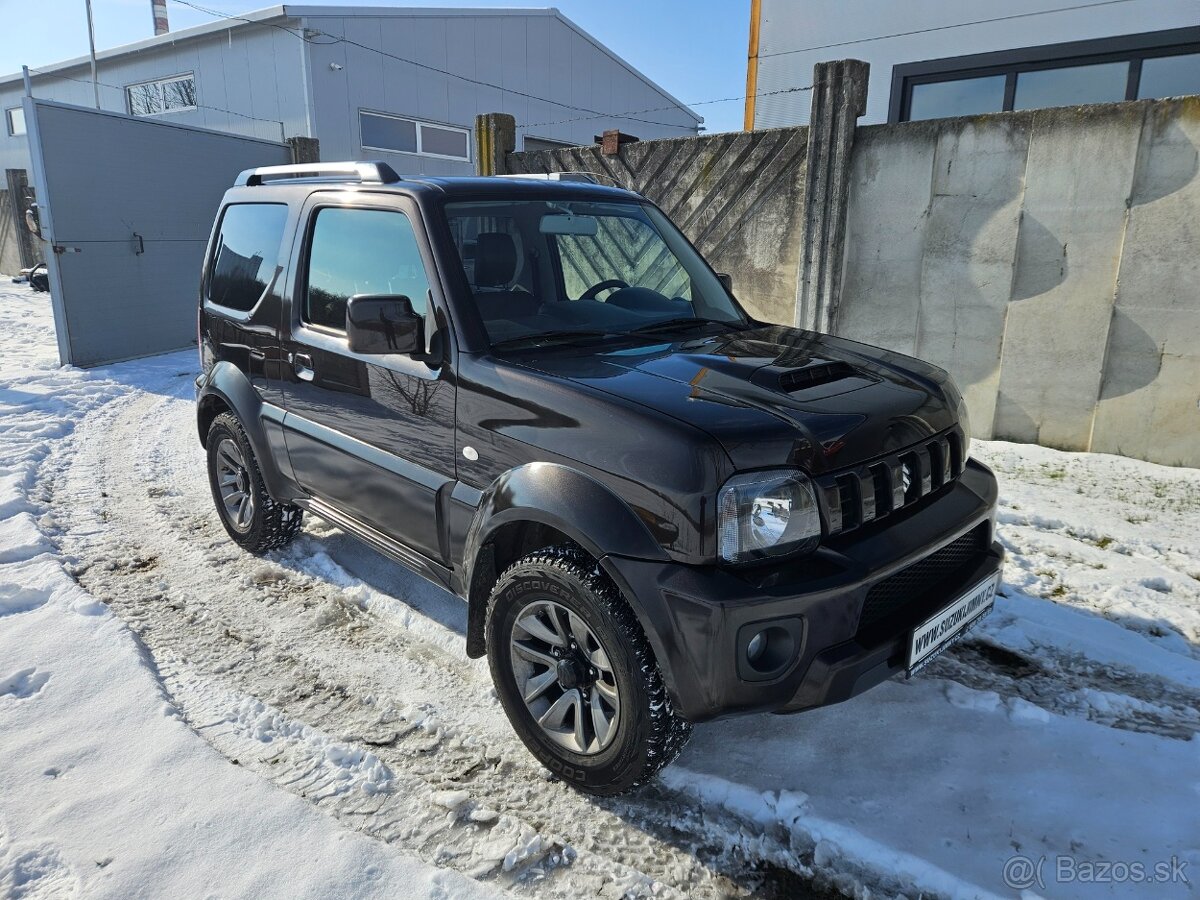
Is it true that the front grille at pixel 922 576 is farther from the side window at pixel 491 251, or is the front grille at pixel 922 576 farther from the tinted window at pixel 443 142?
the tinted window at pixel 443 142

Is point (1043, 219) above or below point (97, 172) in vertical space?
below

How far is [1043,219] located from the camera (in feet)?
17.8

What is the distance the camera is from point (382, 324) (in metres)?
2.80

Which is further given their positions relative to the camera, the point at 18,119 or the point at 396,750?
the point at 18,119

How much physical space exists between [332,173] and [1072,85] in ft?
27.3

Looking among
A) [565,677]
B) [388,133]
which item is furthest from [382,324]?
[388,133]

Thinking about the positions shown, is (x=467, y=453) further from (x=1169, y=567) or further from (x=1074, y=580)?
(x=1169, y=567)

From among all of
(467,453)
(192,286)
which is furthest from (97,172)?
(467,453)

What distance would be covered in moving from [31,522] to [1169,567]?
636 centimetres

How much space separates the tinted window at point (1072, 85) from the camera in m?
8.23

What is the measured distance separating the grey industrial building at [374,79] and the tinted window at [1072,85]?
9.33 m

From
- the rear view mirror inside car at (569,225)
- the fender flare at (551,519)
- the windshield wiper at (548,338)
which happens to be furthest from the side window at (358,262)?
the fender flare at (551,519)

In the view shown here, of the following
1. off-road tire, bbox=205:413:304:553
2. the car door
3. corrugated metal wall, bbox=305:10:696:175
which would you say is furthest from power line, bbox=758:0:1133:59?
off-road tire, bbox=205:413:304:553

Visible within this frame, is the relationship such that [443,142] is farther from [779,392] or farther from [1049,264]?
[779,392]
